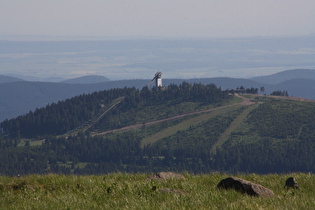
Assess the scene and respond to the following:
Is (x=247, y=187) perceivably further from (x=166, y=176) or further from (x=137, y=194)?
(x=166, y=176)

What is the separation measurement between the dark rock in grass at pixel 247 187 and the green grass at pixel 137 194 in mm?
341

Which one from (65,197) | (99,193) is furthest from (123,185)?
(65,197)

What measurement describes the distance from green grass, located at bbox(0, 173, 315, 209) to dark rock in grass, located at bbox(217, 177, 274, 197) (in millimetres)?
341

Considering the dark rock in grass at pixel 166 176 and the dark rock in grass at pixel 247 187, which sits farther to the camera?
the dark rock in grass at pixel 166 176

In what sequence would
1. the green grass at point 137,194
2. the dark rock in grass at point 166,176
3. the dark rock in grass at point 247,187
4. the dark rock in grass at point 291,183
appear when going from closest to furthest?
the green grass at point 137,194, the dark rock in grass at point 247,187, the dark rock in grass at point 291,183, the dark rock in grass at point 166,176

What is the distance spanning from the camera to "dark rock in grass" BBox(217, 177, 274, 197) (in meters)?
16.8

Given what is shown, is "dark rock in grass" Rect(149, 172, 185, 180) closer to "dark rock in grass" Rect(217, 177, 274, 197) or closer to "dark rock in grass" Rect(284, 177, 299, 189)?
"dark rock in grass" Rect(217, 177, 274, 197)

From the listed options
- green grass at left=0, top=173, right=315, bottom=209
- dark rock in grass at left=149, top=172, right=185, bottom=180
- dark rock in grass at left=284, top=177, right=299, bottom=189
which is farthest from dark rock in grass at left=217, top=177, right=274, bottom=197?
dark rock in grass at left=149, top=172, right=185, bottom=180

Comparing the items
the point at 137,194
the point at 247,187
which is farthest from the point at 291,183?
Answer: the point at 137,194

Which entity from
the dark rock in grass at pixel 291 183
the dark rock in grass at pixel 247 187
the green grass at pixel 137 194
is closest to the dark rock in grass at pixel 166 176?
the green grass at pixel 137 194

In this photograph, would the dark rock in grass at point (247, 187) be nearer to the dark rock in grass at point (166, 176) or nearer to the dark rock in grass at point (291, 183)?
the dark rock in grass at point (291, 183)

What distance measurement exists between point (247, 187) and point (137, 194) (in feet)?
11.3

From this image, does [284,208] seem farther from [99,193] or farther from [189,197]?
[99,193]

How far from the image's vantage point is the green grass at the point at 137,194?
49.9ft
